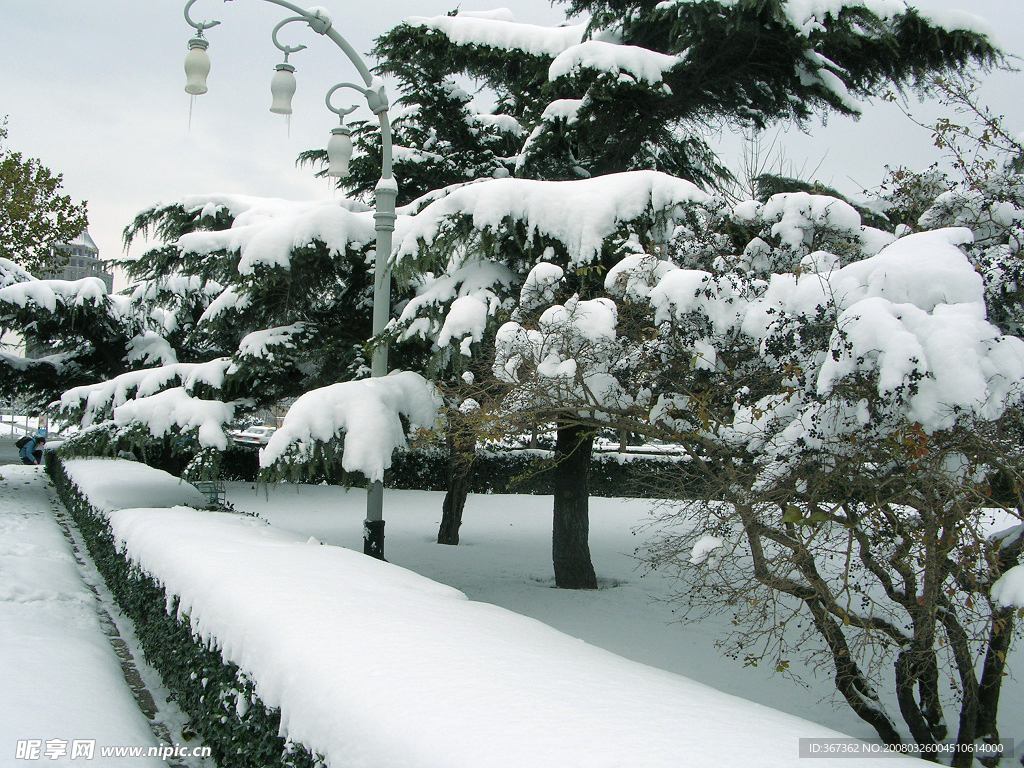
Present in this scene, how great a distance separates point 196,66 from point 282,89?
76 centimetres

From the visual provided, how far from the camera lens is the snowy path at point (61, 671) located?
425 centimetres

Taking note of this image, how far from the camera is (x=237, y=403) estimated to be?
10.3 m

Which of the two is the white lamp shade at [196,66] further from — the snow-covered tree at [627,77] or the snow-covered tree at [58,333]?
the snow-covered tree at [58,333]

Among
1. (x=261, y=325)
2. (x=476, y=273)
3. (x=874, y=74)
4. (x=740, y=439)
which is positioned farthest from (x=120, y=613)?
(x=874, y=74)

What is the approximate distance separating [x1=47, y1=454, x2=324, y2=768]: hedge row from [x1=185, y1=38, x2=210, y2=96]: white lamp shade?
4266 mm

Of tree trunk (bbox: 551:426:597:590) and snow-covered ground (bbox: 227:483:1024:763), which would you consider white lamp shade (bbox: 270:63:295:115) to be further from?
tree trunk (bbox: 551:426:597:590)

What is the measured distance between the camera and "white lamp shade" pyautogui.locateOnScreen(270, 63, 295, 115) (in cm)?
777

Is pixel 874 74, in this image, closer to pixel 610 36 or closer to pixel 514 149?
pixel 610 36

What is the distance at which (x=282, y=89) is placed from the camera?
7797mm

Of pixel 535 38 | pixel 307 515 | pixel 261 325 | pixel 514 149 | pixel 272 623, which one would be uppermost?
pixel 535 38

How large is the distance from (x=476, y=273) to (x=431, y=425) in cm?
157

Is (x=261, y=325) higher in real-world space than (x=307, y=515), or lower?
higher

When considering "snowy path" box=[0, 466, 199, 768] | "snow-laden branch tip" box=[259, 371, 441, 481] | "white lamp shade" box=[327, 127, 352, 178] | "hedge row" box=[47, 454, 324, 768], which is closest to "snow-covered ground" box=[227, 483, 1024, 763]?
"snow-laden branch tip" box=[259, 371, 441, 481]

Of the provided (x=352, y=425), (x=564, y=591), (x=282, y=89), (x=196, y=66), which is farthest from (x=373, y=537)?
(x=196, y=66)
